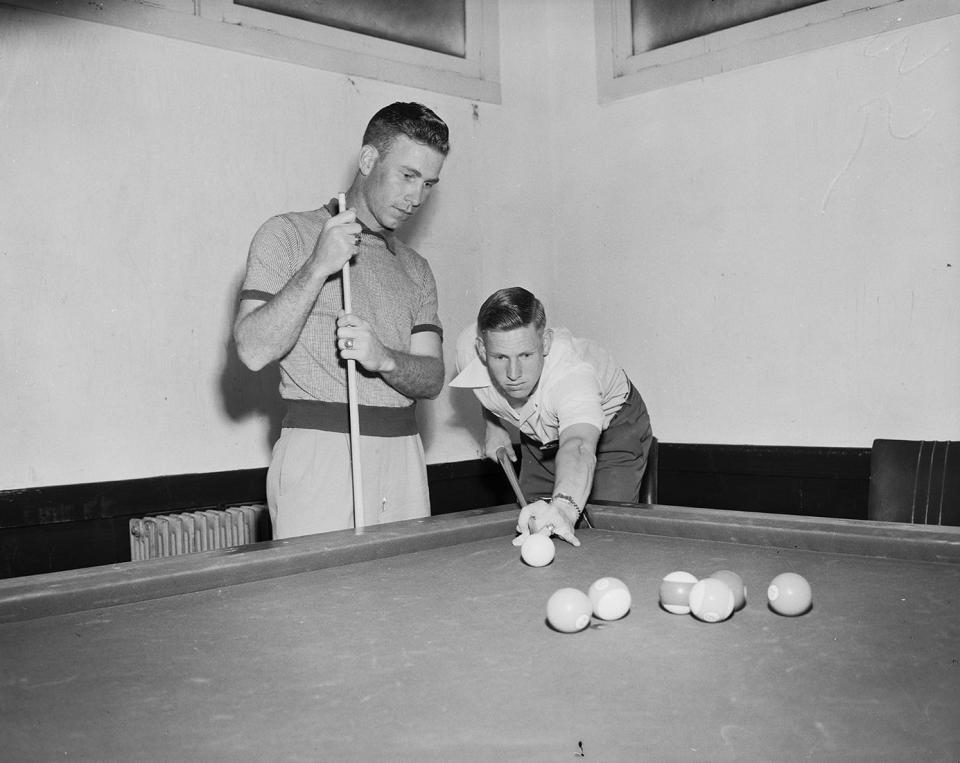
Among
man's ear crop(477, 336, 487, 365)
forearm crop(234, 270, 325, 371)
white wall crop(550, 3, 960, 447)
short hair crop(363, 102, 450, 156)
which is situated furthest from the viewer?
white wall crop(550, 3, 960, 447)

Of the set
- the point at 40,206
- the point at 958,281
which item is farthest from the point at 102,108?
the point at 958,281

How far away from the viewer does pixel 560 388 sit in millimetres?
2371

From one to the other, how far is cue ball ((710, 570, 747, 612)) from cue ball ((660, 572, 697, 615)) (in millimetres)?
46

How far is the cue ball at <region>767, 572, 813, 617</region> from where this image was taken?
4.26 ft

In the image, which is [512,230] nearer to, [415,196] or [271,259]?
[415,196]

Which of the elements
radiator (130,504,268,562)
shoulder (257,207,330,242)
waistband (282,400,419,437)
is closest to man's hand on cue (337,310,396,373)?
waistband (282,400,419,437)

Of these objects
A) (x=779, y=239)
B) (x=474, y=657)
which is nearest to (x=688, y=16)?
(x=779, y=239)

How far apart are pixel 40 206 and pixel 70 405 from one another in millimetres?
580

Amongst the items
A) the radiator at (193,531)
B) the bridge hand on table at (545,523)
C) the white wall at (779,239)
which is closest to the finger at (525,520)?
the bridge hand on table at (545,523)

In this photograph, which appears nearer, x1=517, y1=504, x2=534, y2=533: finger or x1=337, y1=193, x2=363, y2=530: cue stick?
x1=517, y1=504, x2=534, y2=533: finger

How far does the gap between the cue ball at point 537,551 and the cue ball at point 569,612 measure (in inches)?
14.7

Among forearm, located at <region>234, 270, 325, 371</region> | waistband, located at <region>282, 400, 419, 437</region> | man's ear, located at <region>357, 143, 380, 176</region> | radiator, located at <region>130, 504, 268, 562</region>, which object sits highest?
man's ear, located at <region>357, 143, 380, 176</region>

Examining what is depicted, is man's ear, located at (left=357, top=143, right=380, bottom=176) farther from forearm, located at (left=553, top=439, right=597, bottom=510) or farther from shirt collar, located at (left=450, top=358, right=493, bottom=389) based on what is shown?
forearm, located at (left=553, top=439, right=597, bottom=510)

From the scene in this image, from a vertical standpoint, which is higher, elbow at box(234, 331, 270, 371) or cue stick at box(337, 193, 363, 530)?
elbow at box(234, 331, 270, 371)
